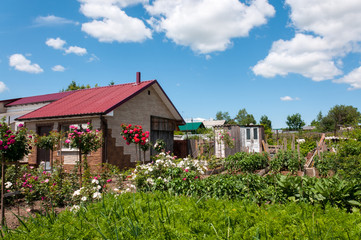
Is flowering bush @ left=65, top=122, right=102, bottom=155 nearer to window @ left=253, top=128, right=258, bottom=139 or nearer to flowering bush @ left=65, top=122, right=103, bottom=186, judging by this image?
flowering bush @ left=65, top=122, right=103, bottom=186

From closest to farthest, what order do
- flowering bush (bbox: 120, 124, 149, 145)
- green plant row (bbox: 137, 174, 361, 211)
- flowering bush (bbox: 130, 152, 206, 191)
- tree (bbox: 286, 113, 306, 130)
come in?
green plant row (bbox: 137, 174, 361, 211) → flowering bush (bbox: 130, 152, 206, 191) → flowering bush (bbox: 120, 124, 149, 145) → tree (bbox: 286, 113, 306, 130)

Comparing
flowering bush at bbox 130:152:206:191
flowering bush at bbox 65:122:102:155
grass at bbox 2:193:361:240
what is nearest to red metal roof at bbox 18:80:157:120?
flowering bush at bbox 65:122:102:155

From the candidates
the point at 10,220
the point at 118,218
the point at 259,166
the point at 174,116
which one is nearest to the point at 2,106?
the point at 174,116

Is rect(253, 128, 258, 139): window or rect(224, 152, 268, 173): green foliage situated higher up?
rect(253, 128, 258, 139): window

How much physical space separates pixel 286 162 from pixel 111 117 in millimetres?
9370

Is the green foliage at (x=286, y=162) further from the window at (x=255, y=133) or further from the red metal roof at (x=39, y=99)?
the red metal roof at (x=39, y=99)

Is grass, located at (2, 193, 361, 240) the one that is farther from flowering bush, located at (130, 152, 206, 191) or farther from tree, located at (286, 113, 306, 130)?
tree, located at (286, 113, 306, 130)

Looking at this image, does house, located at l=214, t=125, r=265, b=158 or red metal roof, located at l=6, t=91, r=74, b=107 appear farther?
house, located at l=214, t=125, r=265, b=158

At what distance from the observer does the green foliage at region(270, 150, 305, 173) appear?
40.7 feet

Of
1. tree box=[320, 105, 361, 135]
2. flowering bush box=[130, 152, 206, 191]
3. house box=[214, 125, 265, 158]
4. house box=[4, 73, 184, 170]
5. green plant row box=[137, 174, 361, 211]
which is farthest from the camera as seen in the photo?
tree box=[320, 105, 361, 135]

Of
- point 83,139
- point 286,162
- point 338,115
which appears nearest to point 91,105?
point 83,139

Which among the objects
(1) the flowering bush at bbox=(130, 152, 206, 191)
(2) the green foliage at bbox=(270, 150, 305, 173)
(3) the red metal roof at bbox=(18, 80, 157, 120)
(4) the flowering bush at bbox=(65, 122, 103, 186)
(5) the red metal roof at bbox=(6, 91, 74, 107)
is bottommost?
(2) the green foliage at bbox=(270, 150, 305, 173)

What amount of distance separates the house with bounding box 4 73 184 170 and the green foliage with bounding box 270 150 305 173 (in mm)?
7553

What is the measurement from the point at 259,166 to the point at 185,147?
23.5 ft
